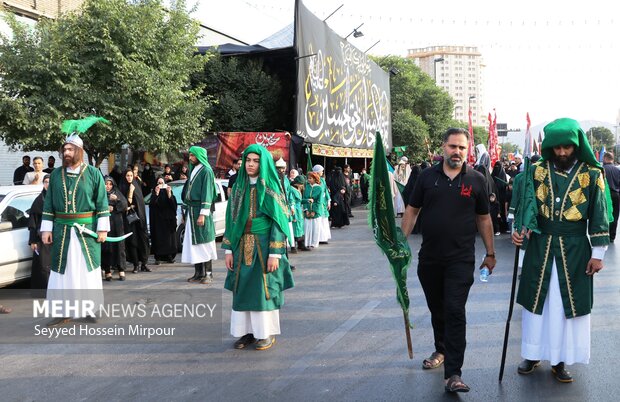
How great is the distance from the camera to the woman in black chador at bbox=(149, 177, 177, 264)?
10797 millimetres

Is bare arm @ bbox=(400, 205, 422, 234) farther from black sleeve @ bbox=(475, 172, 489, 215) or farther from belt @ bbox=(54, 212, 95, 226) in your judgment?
belt @ bbox=(54, 212, 95, 226)

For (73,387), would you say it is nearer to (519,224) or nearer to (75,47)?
(519,224)

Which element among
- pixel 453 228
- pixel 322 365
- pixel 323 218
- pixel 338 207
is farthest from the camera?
pixel 338 207

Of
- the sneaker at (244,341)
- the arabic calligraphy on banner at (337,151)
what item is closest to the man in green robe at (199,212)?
the sneaker at (244,341)

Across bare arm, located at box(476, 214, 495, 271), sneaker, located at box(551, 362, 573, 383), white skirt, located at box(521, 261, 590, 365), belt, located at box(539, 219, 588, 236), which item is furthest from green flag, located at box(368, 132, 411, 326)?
sneaker, located at box(551, 362, 573, 383)

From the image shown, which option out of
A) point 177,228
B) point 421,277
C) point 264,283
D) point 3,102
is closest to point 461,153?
point 421,277

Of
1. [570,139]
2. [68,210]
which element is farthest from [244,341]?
[570,139]

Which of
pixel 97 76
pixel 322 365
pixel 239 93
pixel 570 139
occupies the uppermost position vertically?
pixel 239 93

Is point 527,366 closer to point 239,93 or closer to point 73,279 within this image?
point 73,279

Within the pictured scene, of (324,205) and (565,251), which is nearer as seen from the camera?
(565,251)

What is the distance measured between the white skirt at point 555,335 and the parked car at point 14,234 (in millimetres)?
6146

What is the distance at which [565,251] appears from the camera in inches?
185

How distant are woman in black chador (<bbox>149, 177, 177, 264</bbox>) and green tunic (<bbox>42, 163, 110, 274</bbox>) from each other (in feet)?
13.7

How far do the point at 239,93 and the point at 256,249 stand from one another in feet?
53.0
